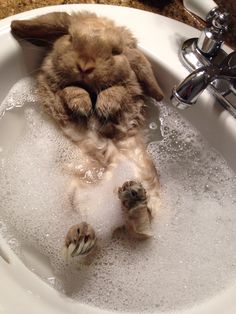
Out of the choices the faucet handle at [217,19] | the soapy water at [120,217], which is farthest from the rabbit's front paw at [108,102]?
the faucet handle at [217,19]

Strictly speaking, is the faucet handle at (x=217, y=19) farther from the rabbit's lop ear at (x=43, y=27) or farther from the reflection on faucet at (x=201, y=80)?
the rabbit's lop ear at (x=43, y=27)

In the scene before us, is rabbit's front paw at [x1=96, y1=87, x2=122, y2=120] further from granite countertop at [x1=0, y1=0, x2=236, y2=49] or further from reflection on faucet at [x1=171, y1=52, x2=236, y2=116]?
granite countertop at [x1=0, y1=0, x2=236, y2=49]

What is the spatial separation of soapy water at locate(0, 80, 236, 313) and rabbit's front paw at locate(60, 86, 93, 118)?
92 millimetres

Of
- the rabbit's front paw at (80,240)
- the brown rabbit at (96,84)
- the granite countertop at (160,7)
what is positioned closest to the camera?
the rabbit's front paw at (80,240)

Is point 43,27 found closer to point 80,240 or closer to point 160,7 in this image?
point 160,7

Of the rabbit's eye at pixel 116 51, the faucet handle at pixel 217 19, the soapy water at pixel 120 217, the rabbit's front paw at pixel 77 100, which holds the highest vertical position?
the faucet handle at pixel 217 19

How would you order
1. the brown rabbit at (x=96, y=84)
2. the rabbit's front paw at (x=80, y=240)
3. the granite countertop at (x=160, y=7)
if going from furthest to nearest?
the granite countertop at (x=160, y=7), the brown rabbit at (x=96, y=84), the rabbit's front paw at (x=80, y=240)

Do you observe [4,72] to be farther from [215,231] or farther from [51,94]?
[215,231]

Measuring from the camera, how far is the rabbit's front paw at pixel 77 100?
980 millimetres

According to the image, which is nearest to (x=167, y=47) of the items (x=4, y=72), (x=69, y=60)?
(x=69, y=60)

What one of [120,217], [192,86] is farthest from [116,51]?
[120,217]

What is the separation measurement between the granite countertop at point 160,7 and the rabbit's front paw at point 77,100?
0.90 feet

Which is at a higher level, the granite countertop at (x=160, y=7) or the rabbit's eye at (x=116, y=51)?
the granite countertop at (x=160, y=7)

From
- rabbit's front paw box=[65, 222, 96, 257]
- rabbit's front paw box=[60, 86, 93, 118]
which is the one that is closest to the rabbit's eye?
rabbit's front paw box=[60, 86, 93, 118]
